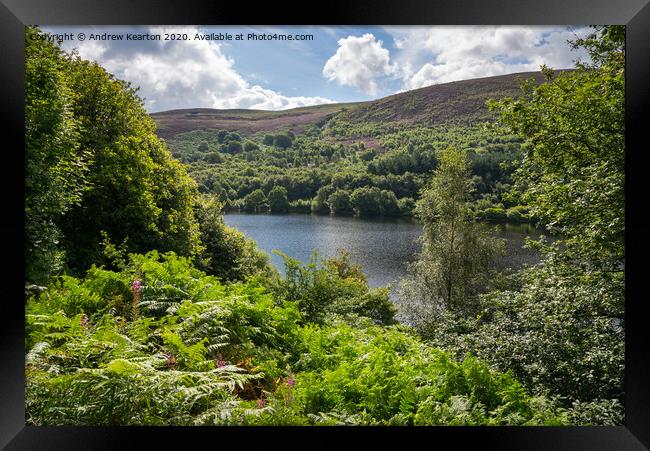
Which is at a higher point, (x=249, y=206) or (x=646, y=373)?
(x=249, y=206)

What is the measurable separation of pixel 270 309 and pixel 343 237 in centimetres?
1516

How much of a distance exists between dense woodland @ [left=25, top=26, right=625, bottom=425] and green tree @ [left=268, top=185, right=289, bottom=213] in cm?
982

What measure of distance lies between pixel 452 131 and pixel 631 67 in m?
16.8

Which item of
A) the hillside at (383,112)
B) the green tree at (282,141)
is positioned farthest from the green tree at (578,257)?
the green tree at (282,141)

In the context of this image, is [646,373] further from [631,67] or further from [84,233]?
[84,233]

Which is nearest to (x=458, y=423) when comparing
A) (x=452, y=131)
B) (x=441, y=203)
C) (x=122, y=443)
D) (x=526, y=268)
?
(x=122, y=443)

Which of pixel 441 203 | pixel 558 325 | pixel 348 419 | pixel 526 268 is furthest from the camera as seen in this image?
pixel 441 203

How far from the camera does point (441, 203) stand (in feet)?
37.8

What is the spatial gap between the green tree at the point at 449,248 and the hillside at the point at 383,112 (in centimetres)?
368

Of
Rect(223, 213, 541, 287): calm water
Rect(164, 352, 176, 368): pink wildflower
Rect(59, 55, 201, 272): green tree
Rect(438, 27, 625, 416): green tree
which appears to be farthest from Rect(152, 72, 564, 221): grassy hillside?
Rect(164, 352, 176, 368): pink wildflower

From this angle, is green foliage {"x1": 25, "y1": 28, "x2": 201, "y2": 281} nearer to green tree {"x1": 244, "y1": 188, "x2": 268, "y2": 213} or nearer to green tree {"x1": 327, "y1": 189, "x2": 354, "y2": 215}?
green tree {"x1": 244, "y1": 188, "x2": 268, "y2": 213}

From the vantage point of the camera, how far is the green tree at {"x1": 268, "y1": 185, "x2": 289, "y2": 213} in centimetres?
1880

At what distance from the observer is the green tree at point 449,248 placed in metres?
11.4
